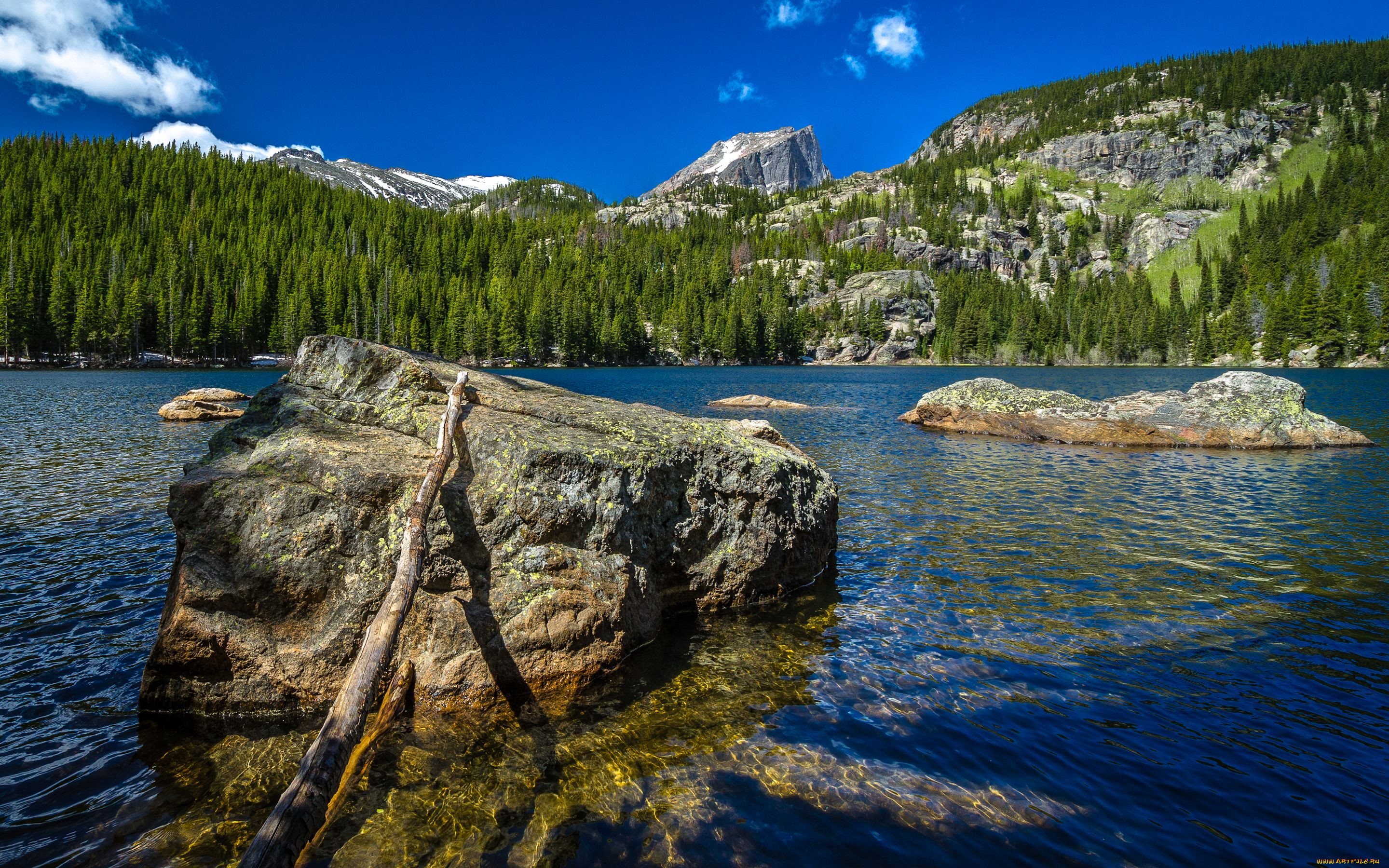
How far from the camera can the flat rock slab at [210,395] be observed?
33656mm

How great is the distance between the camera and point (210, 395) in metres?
34.8

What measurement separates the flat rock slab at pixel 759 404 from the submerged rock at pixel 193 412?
28.5 meters

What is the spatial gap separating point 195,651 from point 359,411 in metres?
3.40

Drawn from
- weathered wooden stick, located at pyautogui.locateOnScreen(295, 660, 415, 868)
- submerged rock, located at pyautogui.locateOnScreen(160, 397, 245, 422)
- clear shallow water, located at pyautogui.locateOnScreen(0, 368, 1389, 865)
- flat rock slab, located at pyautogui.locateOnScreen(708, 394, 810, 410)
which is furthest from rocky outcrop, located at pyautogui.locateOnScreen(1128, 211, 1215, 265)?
weathered wooden stick, located at pyautogui.locateOnScreen(295, 660, 415, 868)

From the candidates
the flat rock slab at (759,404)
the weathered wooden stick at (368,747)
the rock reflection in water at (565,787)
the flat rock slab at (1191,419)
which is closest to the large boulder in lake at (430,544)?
the weathered wooden stick at (368,747)

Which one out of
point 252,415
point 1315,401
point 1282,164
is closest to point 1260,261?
point 1282,164

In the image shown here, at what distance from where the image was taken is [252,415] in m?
8.41

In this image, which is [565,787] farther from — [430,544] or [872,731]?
[872,731]

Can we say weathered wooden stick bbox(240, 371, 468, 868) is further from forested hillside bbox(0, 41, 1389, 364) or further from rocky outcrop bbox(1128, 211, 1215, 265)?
rocky outcrop bbox(1128, 211, 1215, 265)

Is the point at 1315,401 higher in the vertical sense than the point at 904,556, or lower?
higher

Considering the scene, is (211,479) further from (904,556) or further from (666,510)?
(904,556)

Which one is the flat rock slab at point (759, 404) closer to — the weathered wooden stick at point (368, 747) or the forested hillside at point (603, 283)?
the weathered wooden stick at point (368, 747)

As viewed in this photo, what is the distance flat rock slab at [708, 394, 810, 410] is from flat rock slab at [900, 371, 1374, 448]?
14.4 metres

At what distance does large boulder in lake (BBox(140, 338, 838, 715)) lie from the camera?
648 cm
